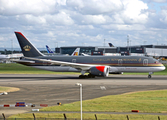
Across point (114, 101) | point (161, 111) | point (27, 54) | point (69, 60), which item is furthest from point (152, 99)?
point (27, 54)

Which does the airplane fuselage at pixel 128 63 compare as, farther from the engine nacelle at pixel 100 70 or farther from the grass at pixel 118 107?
the grass at pixel 118 107

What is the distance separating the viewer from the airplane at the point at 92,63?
172ft

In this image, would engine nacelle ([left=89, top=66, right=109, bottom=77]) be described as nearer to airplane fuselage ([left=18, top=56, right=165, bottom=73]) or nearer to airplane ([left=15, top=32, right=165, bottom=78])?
airplane ([left=15, top=32, right=165, bottom=78])

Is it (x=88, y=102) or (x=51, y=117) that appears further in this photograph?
(x=88, y=102)

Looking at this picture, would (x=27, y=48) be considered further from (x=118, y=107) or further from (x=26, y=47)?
(x=118, y=107)

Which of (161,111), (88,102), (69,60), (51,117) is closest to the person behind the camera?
(51,117)

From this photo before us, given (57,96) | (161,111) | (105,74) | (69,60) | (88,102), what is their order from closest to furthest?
(161,111) → (88,102) → (57,96) → (105,74) → (69,60)

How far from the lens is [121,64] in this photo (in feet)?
173

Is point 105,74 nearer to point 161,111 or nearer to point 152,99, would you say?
point 152,99

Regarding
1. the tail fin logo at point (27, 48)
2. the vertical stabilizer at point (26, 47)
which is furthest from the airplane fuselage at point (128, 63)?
the tail fin logo at point (27, 48)

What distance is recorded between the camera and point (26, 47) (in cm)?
5634

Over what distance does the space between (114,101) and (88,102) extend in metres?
2.70

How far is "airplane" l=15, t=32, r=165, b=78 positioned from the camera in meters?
52.5

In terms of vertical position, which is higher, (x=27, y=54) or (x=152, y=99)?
(x=27, y=54)
